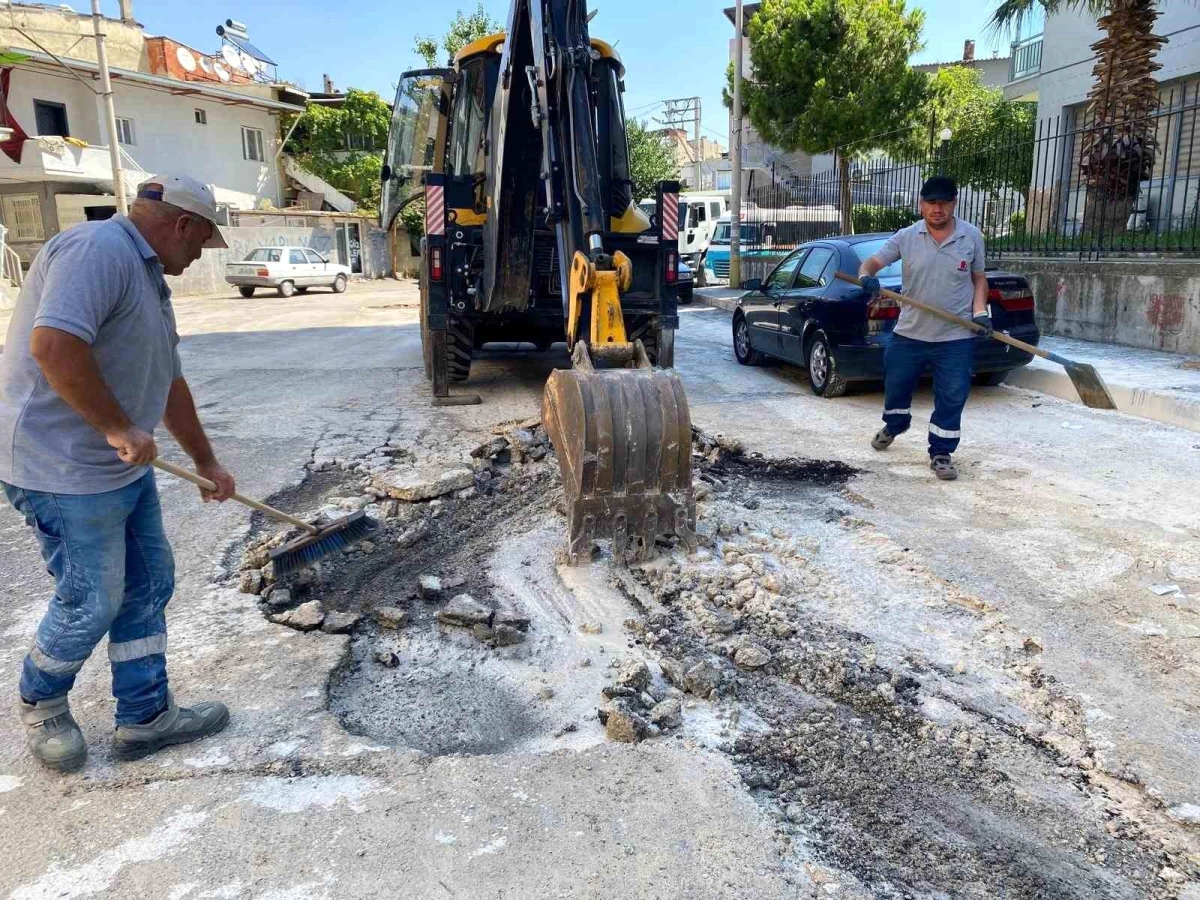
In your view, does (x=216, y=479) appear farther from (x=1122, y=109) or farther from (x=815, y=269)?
(x=1122, y=109)

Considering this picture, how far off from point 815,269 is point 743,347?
6.99ft

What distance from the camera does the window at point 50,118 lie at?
29734 millimetres

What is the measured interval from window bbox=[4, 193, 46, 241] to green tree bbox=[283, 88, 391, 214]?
1271cm

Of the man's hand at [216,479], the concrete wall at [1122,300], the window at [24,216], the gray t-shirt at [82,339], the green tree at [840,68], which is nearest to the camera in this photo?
the gray t-shirt at [82,339]

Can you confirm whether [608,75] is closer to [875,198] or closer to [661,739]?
[661,739]

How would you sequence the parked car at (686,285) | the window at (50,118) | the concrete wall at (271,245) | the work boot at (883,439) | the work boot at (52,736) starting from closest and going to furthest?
the work boot at (52,736) < the work boot at (883,439) < the parked car at (686,285) < the concrete wall at (271,245) < the window at (50,118)

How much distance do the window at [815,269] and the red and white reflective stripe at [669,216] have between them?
5.54 feet

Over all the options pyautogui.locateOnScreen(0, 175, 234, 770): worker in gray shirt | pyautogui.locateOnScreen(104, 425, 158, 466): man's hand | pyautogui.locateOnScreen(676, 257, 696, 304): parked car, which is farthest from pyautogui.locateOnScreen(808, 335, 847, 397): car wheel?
pyautogui.locateOnScreen(676, 257, 696, 304): parked car

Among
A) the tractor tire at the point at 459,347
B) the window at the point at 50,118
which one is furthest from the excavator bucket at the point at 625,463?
the window at the point at 50,118

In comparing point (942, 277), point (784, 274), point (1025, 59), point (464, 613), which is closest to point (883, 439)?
point (942, 277)

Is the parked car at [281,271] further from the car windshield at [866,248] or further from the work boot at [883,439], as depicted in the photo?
the work boot at [883,439]

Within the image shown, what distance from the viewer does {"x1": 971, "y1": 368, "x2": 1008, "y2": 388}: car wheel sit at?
30.1 feet

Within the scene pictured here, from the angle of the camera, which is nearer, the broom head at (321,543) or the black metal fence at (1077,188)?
the broom head at (321,543)

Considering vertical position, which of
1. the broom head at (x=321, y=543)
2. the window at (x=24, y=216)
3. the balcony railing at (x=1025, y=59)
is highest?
the balcony railing at (x=1025, y=59)
